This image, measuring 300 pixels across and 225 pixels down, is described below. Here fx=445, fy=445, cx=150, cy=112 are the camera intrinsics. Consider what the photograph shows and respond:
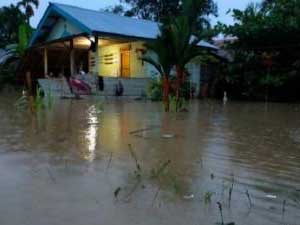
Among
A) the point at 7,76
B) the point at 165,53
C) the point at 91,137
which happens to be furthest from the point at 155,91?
the point at 91,137

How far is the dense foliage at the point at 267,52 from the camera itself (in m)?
19.8

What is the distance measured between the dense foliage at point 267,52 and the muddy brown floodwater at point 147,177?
42.3 feet

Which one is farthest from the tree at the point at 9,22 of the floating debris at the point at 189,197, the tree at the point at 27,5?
the floating debris at the point at 189,197

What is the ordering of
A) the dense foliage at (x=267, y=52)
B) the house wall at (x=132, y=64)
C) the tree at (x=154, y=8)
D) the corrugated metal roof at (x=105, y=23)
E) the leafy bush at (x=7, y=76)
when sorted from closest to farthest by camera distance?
the dense foliage at (x=267, y=52) < the corrugated metal roof at (x=105, y=23) < the house wall at (x=132, y=64) < the leafy bush at (x=7, y=76) < the tree at (x=154, y=8)

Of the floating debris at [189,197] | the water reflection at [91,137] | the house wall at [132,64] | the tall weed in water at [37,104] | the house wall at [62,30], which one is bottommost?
the floating debris at [189,197]

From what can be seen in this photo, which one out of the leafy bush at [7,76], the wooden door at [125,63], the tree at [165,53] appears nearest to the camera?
the tree at [165,53]

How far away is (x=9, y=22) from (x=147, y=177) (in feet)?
113

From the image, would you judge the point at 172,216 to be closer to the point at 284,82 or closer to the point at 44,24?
the point at 284,82

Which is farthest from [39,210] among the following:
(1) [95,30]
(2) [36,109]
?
(1) [95,30]

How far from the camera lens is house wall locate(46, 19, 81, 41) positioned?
2291cm

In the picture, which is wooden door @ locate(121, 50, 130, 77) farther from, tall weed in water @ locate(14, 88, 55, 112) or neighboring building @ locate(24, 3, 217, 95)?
tall weed in water @ locate(14, 88, 55, 112)

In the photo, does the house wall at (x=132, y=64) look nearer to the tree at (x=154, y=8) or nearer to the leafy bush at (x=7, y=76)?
the leafy bush at (x=7, y=76)

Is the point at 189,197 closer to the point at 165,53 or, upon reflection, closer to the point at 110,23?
the point at 165,53

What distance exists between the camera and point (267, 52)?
2105 cm
